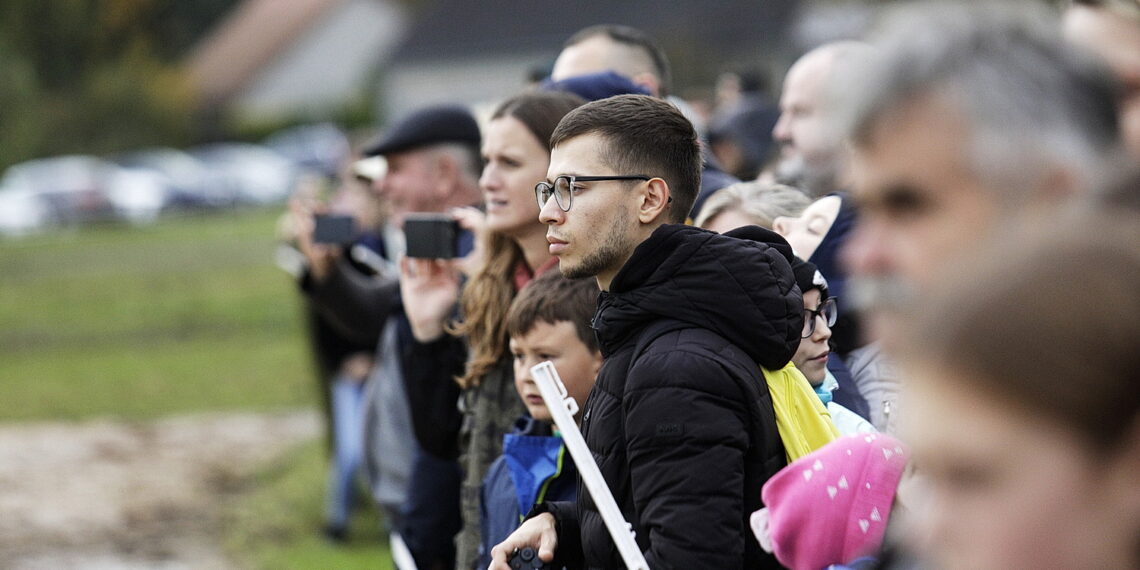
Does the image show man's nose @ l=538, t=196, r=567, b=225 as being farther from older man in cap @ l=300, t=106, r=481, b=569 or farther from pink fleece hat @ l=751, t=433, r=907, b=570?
older man in cap @ l=300, t=106, r=481, b=569

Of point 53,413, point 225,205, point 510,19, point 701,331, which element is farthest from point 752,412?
point 510,19

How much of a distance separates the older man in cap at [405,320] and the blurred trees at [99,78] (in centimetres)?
3410

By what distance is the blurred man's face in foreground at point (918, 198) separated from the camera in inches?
69.9

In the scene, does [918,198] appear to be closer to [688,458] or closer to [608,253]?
[688,458]

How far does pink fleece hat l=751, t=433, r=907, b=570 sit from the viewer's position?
2320 millimetres

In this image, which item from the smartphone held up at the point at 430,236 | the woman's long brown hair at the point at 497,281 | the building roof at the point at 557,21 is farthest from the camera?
the building roof at the point at 557,21

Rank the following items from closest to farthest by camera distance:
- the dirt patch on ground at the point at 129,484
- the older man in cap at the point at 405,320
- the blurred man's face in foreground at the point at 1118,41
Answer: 1. the blurred man's face in foreground at the point at 1118,41
2. the older man in cap at the point at 405,320
3. the dirt patch on ground at the point at 129,484

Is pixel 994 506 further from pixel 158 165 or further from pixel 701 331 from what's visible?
pixel 158 165

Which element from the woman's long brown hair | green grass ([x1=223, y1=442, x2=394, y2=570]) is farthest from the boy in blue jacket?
green grass ([x1=223, y1=442, x2=394, y2=570])

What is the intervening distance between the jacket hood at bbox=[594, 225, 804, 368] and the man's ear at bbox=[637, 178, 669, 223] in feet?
0.86

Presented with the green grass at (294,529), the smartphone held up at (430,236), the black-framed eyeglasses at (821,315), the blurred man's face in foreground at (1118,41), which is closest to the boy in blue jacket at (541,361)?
the black-framed eyeglasses at (821,315)

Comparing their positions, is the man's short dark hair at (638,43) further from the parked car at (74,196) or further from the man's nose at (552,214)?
the parked car at (74,196)

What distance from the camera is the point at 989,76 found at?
5.89 feet

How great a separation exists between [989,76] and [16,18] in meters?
39.2
